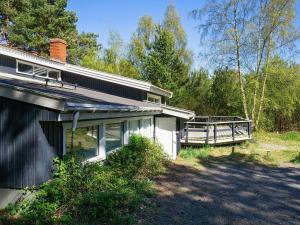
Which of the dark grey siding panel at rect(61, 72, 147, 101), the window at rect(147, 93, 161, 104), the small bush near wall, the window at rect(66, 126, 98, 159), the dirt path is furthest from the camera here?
the window at rect(147, 93, 161, 104)

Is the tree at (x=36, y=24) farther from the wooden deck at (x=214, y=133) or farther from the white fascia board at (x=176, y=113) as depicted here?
the white fascia board at (x=176, y=113)

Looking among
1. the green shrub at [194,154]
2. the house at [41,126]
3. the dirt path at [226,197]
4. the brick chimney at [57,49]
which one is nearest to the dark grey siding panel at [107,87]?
the brick chimney at [57,49]

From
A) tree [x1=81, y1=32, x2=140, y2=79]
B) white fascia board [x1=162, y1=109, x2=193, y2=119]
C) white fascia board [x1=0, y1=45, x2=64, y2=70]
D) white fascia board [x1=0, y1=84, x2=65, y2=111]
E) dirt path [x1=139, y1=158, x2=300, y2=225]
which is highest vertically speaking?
tree [x1=81, y1=32, x2=140, y2=79]

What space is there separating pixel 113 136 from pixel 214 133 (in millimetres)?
9049

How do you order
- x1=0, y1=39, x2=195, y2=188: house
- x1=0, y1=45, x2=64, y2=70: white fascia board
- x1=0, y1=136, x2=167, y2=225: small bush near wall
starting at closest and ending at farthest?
x1=0, y1=136, x2=167, y2=225: small bush near wall < x1=0, y1=39, x2=195, y2=188: house < x1=0, y1=45, x2=64, y2=70: white fascia board

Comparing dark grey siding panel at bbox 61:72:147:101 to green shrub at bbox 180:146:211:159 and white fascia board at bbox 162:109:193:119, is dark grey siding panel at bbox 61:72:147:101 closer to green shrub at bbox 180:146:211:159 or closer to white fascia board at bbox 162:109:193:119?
white fascia board at bbox 162:109:193:119

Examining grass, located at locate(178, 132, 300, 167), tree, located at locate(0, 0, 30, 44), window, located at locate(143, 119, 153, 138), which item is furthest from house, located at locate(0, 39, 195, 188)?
tree, located at locate(0, 0, 30, 44)

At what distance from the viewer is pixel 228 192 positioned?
9.30m

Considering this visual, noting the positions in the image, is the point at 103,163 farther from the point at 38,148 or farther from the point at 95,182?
the point at 38,148

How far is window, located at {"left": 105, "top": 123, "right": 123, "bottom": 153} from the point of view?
1024cm

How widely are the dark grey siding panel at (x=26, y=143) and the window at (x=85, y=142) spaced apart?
67 centimetres

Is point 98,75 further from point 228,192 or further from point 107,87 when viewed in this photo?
point 228,192

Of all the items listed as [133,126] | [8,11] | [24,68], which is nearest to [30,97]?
[24,68]

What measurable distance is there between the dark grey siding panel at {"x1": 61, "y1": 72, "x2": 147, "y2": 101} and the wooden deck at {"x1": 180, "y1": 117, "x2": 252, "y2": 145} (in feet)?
14.8
